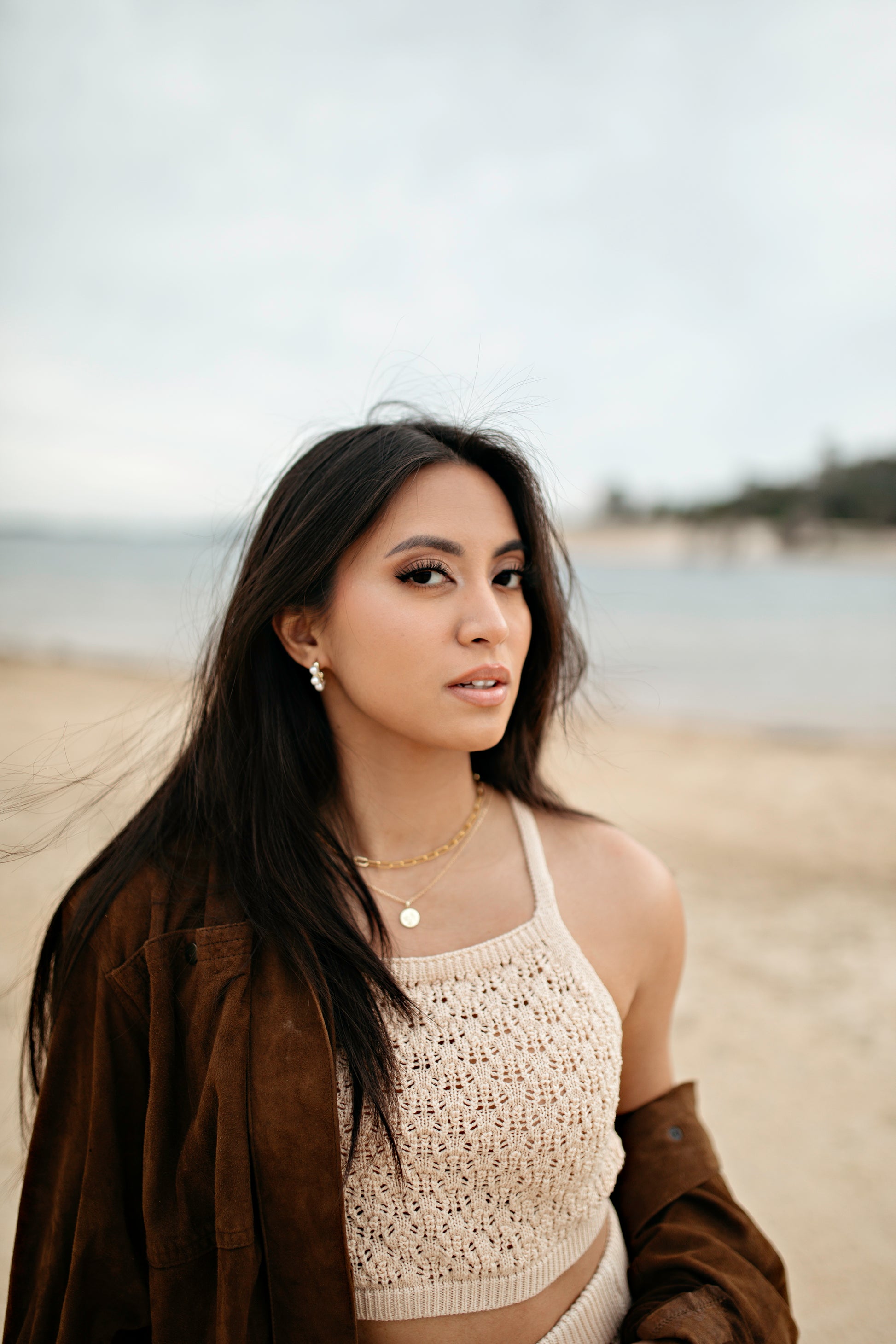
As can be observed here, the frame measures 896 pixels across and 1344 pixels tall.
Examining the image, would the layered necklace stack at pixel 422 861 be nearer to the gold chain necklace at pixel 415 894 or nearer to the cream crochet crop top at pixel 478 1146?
the gold chain necklace at pixel 415 894

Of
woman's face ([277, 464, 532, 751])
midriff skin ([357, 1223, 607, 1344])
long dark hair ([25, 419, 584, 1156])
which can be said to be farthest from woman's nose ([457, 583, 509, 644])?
→ midriff skin ([357, 1223, 607, 1344])

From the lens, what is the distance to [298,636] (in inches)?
71.3

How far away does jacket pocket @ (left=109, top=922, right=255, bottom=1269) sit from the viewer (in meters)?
1.36

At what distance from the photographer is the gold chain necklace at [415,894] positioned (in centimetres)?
168

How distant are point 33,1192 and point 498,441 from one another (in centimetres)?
177

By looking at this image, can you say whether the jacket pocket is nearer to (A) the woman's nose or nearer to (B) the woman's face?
(B) the woman's face

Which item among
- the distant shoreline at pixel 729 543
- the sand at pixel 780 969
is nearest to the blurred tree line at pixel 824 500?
the distant shoreline at pixel 729 543

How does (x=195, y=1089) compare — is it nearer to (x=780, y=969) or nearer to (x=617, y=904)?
(x=617, y=904)

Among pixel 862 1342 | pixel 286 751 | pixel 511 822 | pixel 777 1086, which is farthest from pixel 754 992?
pixel 286 751

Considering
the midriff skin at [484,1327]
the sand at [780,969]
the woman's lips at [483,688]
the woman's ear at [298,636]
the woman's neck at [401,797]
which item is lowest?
the sand at [780,969]

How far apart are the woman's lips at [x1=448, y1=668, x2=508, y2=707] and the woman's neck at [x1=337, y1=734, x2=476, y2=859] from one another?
0.22 m

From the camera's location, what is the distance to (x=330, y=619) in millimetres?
1718

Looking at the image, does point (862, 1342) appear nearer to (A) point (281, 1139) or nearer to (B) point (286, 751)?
(A) point (281, 1139)

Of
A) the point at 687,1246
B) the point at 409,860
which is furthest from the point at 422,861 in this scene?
the point at 687,1246
